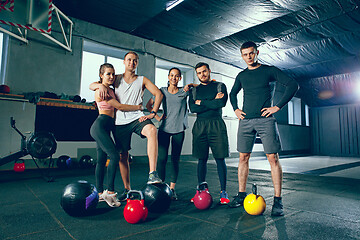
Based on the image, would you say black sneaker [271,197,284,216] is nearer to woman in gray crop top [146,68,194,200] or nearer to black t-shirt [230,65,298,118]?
black t-shirt [230,65,298,118]

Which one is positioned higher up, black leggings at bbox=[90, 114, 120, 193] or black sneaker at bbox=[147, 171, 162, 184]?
black leggings at bbox=[90, 114, 120, 193]

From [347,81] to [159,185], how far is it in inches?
351

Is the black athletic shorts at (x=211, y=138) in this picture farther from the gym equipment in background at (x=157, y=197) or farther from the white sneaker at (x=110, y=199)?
the white sneaker at (x=110, y=199)

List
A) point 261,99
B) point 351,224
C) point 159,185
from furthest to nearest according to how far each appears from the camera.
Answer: point 261,99, point 159,185, point 351,224

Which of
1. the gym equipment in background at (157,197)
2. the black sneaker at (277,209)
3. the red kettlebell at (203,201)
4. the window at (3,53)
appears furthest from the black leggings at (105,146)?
the window at (3,53)

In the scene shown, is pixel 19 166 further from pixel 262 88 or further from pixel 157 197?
pixel 262 88

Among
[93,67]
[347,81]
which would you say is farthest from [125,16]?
[347,81]

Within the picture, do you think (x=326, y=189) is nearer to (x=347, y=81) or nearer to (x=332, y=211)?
(x=332, y=211)

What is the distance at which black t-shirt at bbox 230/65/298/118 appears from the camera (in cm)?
208

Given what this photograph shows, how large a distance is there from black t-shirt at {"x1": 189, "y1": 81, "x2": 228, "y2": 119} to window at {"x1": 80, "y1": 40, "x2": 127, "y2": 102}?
3.79 m

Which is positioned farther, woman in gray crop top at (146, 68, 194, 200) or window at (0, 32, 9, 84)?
window at (0, 32, 9, 84)

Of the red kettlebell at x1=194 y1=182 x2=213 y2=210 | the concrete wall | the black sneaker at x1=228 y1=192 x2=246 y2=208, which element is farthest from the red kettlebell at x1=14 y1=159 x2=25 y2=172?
the black sneaker at x1=228 y1=192 x2=246 y2=208

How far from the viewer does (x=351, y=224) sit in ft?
5.73

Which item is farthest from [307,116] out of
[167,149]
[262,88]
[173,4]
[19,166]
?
[19,166]
